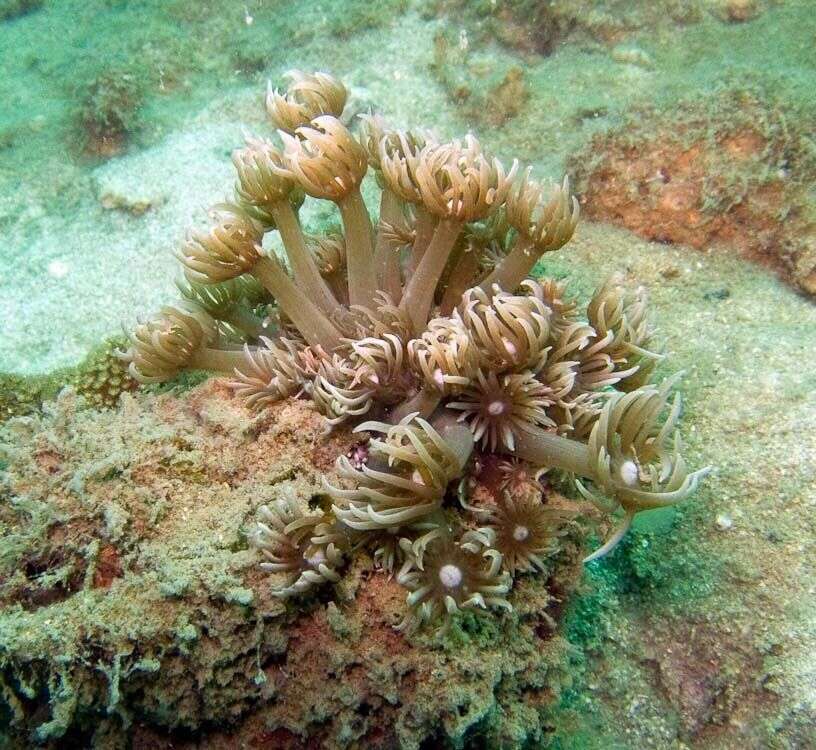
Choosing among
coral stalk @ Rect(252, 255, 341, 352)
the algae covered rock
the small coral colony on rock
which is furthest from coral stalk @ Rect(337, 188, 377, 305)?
the algae covered rock

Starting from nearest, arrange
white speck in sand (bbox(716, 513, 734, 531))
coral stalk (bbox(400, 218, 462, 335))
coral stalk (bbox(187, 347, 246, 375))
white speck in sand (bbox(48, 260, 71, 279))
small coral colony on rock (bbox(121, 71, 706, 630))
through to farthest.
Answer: small coral colony on rock (bbox(121, 71, 706, 630)) → coral stalk (bbox(400, 218, 462, 335)) → coral stalk (bbox(187, 347, 246, 375)) → white speck in sand (bbox(716, 513, 734, 531)) → white speck in sand (bbox(48, 260, 71, 279))

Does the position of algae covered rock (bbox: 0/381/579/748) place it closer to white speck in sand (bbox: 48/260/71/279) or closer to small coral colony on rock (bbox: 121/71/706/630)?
small coral colony on rock (bbox: 121/71/706/630)

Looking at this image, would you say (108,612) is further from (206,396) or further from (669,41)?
(669,41)

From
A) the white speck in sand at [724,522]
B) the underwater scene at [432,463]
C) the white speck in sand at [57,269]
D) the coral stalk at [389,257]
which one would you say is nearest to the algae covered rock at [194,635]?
the underwater scene at [432,463]

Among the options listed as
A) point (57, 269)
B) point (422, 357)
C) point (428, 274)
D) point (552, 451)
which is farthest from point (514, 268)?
point (57, 269)

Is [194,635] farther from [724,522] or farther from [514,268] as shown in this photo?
[724,522]

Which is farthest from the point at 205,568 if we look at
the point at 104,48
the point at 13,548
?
the point at 104,48

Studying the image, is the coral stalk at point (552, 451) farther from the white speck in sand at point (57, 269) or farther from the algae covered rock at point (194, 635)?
the white speck in sand at point (57, 269)
